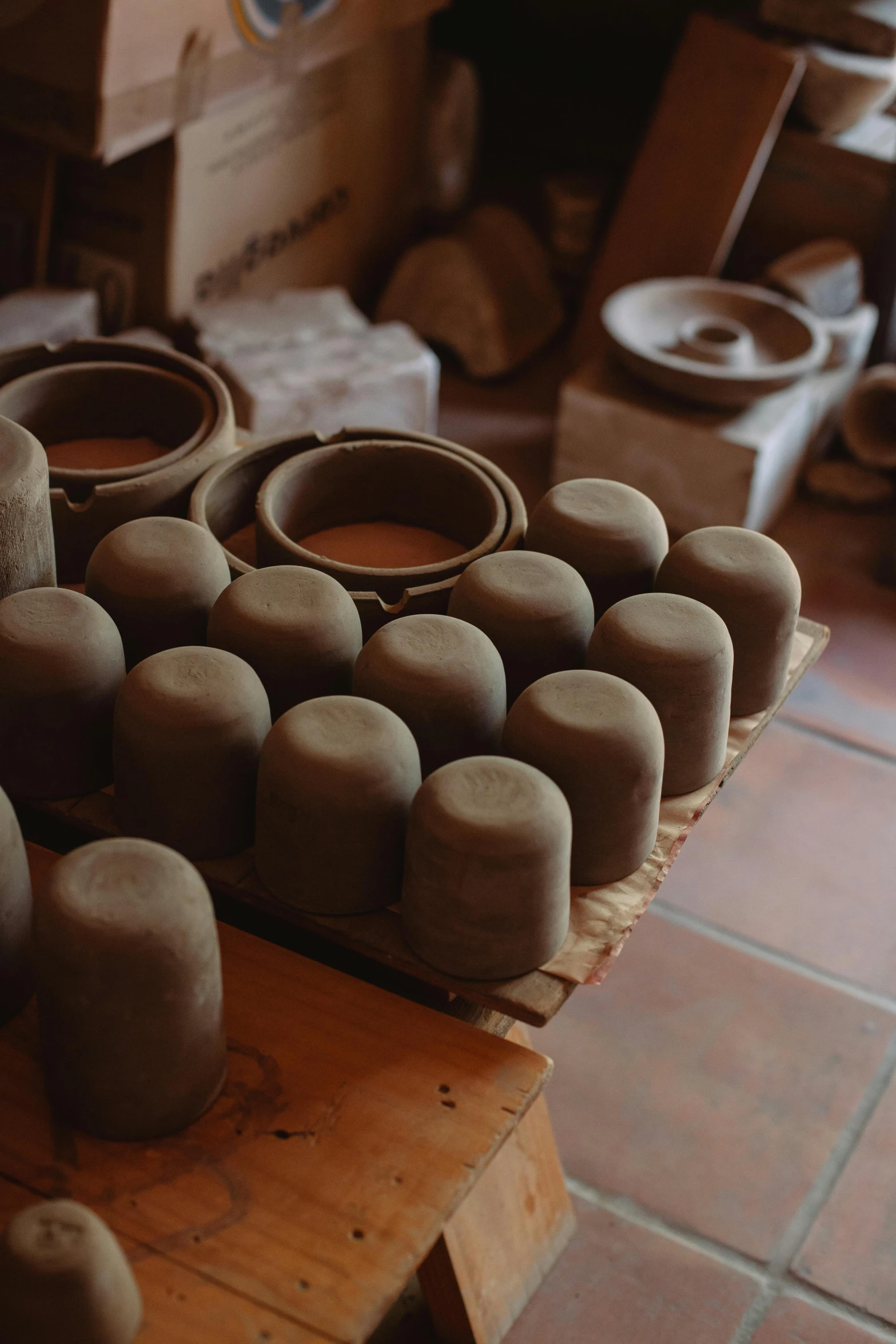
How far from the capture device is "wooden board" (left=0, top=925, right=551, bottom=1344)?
1.18m

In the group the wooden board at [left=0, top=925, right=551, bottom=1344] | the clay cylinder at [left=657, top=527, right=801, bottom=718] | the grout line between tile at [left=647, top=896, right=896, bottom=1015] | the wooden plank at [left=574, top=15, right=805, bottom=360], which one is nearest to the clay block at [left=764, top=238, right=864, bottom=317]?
the wooden plank at [left=574, top=15, right=805, bottom=360]

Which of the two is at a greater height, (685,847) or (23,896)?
(23,896)

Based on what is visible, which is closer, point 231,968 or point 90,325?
point 231,968

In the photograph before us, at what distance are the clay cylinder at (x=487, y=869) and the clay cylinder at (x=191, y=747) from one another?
9.1 inches

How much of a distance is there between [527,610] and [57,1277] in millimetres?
930

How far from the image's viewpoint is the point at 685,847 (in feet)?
9.05

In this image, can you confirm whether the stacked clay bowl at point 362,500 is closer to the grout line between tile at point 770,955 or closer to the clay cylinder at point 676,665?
the clay cylinder at point 676,665

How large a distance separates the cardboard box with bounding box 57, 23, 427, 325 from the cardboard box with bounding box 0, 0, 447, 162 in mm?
131

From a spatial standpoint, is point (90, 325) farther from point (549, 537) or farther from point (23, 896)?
point (23, 896)

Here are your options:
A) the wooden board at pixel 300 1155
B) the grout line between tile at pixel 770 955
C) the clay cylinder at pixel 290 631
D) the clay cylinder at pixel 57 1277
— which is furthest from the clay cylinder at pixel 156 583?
the grout line between tile at pixel 770 955

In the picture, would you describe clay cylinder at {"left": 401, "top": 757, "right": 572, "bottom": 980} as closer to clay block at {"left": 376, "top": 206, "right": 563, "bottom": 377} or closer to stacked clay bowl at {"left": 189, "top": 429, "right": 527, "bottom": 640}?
stacked clay bowl at {"left": 189, "top": 429, "right": 527, "bottom": 640}

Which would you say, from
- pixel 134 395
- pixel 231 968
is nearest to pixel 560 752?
pixel 231 968

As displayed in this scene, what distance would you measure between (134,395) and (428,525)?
552 millimetres

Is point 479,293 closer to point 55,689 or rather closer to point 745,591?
point 745,591
